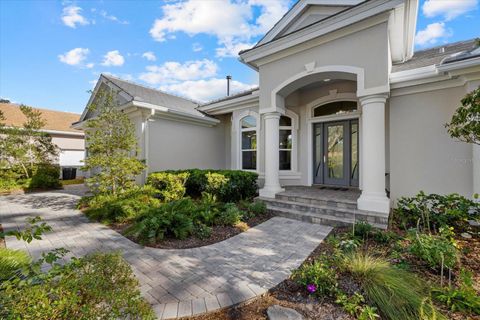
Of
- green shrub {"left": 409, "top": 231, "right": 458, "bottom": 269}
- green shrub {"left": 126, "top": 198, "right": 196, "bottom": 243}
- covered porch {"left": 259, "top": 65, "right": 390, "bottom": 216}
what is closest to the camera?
green shrub {"left": 409, "top": 231, "right": 458, "bottom": 269}

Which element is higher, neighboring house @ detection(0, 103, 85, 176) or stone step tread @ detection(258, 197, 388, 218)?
neighboring house @ detection(0, 103, 85, 176)

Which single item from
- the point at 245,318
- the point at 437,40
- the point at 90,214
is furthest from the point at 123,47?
the point at 437,40

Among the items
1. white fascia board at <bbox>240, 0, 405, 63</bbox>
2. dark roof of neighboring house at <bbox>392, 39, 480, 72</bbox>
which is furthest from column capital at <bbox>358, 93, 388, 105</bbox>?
white fascia board at <bbox>240, 0, 405, 63</bbox>

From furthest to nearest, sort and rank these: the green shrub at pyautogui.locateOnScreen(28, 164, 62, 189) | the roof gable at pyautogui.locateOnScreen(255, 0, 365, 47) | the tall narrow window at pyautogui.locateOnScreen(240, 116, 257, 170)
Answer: the green shrub at pyautogui.locateOnScreen(28, 164, 62, 189) < the tall narrow window at pyautogui.locateOnScreen(240, 116, 257, 170) < the roof gable at pyautogui.locateOnScreen(255, 0, 365, 47)

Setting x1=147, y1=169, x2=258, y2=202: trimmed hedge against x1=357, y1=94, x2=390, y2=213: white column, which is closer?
x1=357, y1=94, x2=390, y2=213: white column

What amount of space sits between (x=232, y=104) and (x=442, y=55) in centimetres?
Result: 704

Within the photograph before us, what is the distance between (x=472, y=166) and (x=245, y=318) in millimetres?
6070

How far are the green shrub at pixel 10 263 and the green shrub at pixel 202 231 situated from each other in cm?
261

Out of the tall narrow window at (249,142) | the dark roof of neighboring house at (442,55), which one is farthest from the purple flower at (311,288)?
the tall narrow window at (249,142)

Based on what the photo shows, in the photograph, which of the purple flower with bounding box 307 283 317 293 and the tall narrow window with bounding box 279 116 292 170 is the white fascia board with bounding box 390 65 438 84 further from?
the purple flower with bounding box 307 283 317 293

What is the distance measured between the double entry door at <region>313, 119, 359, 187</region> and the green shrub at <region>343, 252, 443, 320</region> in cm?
500

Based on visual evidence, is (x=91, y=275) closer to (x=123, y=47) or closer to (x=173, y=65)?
(x=123, y=47)

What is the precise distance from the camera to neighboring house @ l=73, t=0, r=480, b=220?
498 cm

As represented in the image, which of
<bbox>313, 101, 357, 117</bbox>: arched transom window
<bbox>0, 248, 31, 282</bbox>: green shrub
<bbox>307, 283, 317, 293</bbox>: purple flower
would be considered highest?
<bbox>313, 101, 357, 117</bbox>: arched transom window
